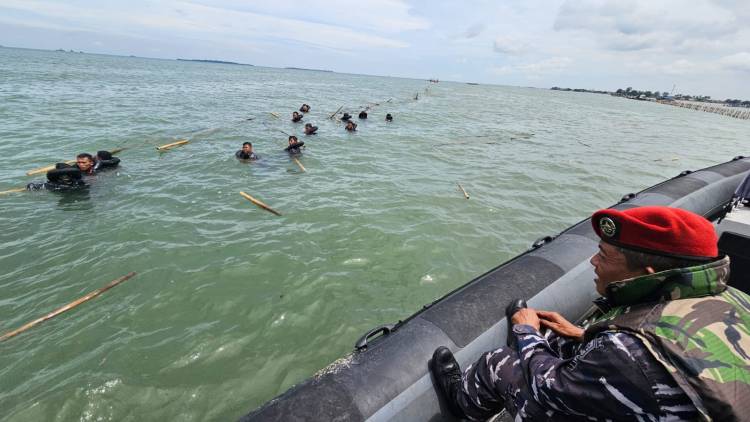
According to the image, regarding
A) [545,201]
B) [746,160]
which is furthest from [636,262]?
[746,160]

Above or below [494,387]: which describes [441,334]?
below

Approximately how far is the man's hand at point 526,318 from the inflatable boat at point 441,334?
0.38 metres

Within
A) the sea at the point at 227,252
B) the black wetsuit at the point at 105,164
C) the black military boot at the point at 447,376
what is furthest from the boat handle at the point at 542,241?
the black wetsuit at the point at 105,164

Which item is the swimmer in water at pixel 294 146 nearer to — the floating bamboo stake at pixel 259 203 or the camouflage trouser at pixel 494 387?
the floating bamboo stake at pixel 259 203

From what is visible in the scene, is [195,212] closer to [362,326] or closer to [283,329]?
[283,329]

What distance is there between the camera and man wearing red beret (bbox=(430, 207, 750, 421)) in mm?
1181

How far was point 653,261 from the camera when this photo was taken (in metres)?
1.55

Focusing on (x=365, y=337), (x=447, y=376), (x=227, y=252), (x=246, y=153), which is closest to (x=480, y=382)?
(x=447, y=376)

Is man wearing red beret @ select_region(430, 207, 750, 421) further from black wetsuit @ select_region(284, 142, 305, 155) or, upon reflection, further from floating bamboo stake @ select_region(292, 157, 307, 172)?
black wetsuit @ select_region(284, 142, 305, 155)

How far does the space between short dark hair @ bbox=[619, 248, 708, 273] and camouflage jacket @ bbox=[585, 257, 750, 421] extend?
0.07 m

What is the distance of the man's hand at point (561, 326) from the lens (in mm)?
2291

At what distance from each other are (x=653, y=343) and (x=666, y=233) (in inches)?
19.9

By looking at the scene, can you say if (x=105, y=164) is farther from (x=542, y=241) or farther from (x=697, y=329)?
(x=697, y=329)

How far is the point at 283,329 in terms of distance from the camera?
4.59 metres
